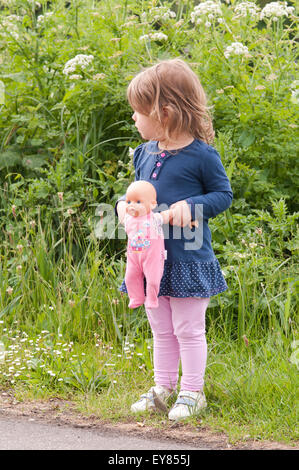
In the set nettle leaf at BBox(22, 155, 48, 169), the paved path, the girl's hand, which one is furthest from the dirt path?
nettle leaf at BBox(22, 155, 48, 169)

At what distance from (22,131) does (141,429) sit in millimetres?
3029

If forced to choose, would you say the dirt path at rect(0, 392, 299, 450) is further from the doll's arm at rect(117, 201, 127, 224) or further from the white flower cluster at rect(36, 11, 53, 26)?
the white flower cluster at rect(36, 11, 53, 26)

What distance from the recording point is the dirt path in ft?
9.50

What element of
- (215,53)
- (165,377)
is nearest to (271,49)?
(215,53)

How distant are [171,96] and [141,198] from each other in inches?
18.8

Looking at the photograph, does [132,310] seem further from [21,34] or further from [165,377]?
[21,34]

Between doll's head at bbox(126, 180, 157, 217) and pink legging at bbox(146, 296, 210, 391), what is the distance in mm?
460

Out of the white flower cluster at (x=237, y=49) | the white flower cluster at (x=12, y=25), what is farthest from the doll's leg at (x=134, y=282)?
the white flower cluster at (x=12, y=25)

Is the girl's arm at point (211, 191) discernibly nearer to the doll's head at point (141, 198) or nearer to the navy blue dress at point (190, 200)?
the navy blue dress at point (190, 200)

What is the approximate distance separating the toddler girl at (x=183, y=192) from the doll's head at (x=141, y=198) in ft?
0.38

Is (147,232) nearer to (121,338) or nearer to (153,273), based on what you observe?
(153,273)

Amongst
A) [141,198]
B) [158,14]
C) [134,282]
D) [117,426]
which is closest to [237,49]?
[158,14]

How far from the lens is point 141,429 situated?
121 inches

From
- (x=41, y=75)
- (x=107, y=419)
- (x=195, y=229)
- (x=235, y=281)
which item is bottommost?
(x=107, y=419)
